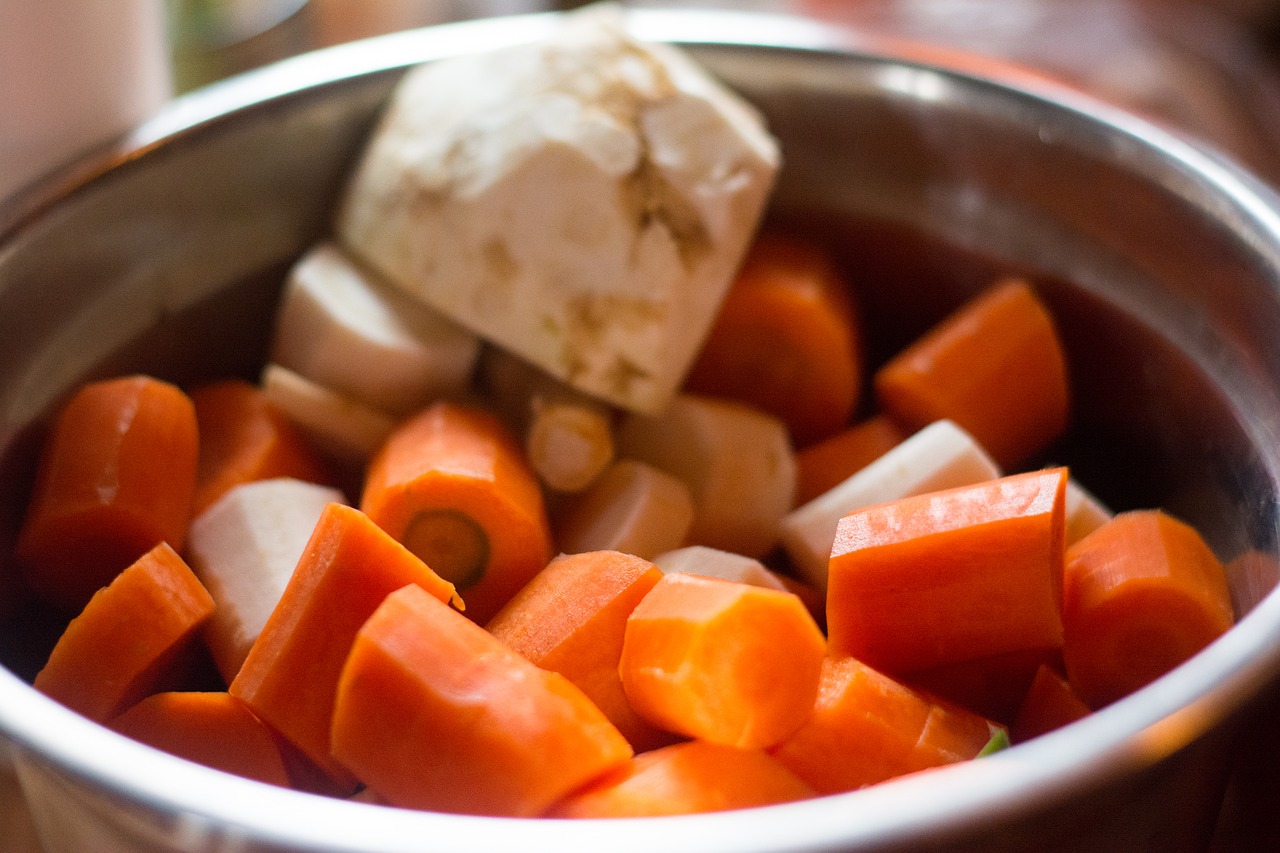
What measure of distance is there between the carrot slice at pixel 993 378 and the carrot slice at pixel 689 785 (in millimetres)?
476

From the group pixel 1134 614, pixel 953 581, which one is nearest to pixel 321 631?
pixel 953 581

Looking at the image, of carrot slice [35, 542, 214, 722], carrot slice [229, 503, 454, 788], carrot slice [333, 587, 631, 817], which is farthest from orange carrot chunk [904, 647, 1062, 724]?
carrot slice [35, 542, 214, 722]

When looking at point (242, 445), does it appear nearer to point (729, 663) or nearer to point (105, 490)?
point (105, 490)

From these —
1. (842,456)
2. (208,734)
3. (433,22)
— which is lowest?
(842,456)

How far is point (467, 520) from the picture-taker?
2.73 ft

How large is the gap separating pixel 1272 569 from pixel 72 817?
746 millimetres

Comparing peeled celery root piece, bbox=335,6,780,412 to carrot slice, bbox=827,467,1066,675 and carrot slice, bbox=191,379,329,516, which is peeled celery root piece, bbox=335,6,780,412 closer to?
carrot slice, bbox=191,379,329,516

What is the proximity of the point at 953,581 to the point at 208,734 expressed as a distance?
0.46m

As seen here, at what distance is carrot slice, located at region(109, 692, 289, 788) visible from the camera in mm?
688

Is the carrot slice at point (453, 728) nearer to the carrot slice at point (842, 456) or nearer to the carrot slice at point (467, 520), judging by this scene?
the carrot slice at point (467, 520)

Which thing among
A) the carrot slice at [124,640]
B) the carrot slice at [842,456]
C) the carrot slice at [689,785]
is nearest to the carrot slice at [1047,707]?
the carrot slice at [689,785]

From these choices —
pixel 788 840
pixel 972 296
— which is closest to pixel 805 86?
pixel 972 296

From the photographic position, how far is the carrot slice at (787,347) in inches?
42.6

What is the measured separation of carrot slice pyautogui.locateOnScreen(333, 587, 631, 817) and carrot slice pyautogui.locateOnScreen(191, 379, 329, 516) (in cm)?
35
